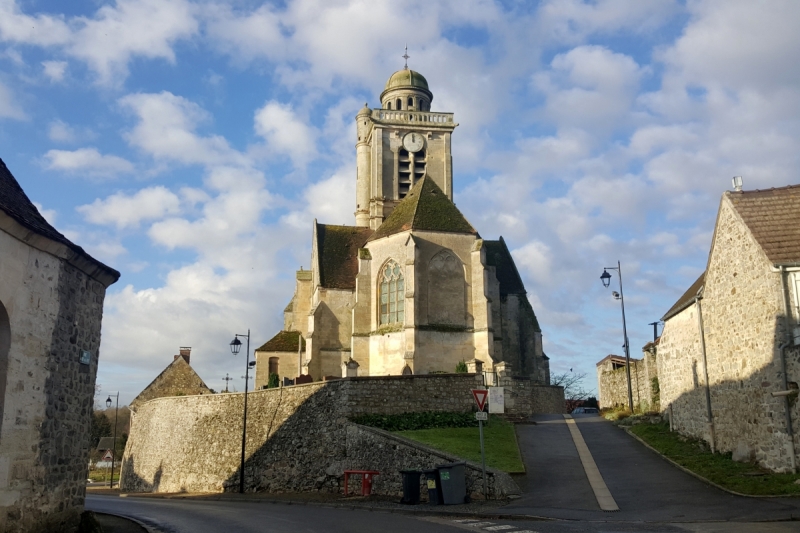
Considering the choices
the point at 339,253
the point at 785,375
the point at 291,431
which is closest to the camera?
the point at 785,375

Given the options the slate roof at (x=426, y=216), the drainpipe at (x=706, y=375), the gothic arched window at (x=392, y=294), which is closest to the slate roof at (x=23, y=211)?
the drainpipe at (x=706, y=375)

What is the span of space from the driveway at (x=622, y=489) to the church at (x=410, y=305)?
23.0 feet

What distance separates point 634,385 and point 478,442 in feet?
43.8

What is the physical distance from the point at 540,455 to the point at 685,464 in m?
4.28

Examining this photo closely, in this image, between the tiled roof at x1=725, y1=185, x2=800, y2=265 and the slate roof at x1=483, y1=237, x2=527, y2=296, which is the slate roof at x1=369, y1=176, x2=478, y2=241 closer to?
the slate roof at x1=483, y1=237, x2=527, y2=296

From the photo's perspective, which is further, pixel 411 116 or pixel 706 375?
pixel 411 116

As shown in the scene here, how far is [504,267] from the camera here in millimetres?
43844

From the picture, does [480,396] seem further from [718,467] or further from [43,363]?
Answer: [43,363]

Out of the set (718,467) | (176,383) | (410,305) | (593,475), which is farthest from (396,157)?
(718,467)

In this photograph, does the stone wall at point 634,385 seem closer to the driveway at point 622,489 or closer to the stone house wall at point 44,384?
the driveway at point 622,489

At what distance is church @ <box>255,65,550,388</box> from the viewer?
3506 cm

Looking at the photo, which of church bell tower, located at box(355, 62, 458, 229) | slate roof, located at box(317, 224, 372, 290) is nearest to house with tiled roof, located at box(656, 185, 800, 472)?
slate roof, located at box(317, 224, 372, 290)

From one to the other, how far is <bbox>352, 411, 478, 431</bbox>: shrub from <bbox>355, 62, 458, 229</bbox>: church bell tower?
2714 centimetres

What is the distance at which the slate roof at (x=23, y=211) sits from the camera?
35.9ft
